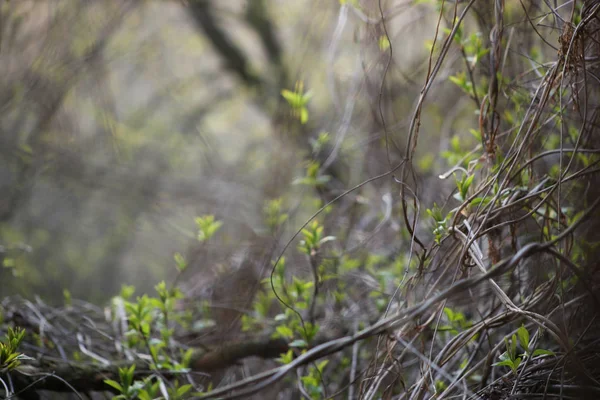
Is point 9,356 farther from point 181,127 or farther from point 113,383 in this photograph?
point 181,127

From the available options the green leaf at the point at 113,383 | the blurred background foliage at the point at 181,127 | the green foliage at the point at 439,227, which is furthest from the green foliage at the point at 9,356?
the green foliage at the point at 439,227

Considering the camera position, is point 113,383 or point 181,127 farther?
point 181,127

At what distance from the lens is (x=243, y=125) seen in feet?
16.5

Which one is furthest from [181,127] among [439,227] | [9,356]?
[439,227]

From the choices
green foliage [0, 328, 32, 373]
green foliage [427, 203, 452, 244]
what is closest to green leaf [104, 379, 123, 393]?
green foliage [0, 328, 32, 373]

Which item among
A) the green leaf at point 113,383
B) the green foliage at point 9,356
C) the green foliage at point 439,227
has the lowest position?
the green leaf at point 113,383

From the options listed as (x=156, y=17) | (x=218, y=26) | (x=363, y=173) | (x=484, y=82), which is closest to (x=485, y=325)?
(x=484, y=82)

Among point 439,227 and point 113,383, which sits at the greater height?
point 439,227

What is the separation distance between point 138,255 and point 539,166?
331 cm

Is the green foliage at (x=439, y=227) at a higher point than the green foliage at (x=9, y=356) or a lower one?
higher

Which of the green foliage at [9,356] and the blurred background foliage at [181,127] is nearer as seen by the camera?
the green foliage at [9,356]

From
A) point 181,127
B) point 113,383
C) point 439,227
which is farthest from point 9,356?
point 181,127

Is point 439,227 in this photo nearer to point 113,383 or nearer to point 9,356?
point 113,383

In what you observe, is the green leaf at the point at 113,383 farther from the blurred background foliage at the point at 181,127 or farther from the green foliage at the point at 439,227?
the green foliage at the point at 439,227
